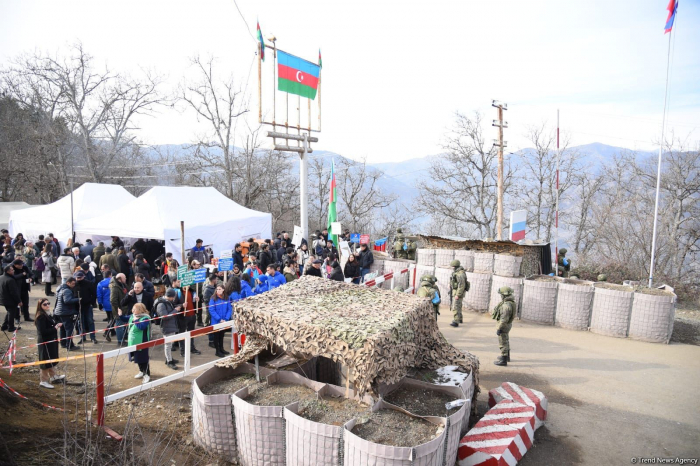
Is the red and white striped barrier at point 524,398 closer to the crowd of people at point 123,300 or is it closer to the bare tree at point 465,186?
the crowd of people at point 123,300

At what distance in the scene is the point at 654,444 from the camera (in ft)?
19.5

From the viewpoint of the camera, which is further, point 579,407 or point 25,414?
point 579,407

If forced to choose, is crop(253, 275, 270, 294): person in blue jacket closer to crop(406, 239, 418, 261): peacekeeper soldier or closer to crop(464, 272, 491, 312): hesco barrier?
crop(464, 272, 491, 312): hesco barrier

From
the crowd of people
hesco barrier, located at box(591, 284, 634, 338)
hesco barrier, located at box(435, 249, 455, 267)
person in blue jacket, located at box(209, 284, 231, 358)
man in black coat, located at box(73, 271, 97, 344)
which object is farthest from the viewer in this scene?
hesco barrier, located at box(435, 249, 455, 267)

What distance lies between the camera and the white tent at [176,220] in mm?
14391

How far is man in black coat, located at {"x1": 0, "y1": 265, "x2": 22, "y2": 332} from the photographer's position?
9305 millimetres

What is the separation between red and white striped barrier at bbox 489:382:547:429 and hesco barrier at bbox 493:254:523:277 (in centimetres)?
600

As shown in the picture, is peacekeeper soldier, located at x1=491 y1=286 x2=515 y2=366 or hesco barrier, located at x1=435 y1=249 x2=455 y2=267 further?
hesco barrier, located at x1=435 y1=249 x2=455 y2=267

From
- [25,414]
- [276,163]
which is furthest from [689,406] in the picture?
[276,163]

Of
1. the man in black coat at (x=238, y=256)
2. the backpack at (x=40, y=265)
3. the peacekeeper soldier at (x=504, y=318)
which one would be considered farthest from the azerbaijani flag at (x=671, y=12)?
the backpack at (x=40, y=265)

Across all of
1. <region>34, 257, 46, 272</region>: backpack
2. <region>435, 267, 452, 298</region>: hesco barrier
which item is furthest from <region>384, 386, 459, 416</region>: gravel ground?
<region>34, 257, 46, 272</region>: backpack

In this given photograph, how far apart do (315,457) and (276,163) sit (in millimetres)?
27456

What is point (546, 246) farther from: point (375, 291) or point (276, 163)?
point (276, 163)

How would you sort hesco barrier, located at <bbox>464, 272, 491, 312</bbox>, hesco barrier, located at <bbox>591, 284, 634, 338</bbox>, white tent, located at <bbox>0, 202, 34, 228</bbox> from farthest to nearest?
1. white tent, located at <bbox>0, 202, 34, 228</bbox>
2. hesco barrier, located at <bbox>464, 272, 491, 312</bbox>
3. hesco barrier, located at <bbox>591, 284, 634, 338</bbox>
